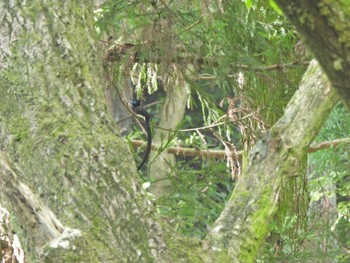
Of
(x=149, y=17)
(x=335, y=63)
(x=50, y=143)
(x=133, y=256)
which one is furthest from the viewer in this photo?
(x=149, y=17)

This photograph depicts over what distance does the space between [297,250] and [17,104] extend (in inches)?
91.0

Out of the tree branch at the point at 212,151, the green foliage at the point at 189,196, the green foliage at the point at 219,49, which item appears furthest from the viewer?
the tree branch at the point at 212,151

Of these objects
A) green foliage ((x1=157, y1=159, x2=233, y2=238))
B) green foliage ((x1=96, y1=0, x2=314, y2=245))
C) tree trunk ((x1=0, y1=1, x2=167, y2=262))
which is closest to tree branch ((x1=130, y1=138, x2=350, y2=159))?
green foliage ((x1=157, y1=159, x2=233, y2=238))

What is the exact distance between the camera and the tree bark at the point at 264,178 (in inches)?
103

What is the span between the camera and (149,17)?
4367 millimetres

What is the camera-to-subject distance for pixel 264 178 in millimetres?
2639

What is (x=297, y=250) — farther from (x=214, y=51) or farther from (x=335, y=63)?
(x=335, y=63)

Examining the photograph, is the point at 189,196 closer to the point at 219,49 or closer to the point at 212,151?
the point at 212,151

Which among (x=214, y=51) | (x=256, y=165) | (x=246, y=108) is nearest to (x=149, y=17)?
(x=214, y=51)

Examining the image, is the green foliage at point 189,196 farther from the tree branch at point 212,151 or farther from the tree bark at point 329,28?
the tree bark at point 329,28

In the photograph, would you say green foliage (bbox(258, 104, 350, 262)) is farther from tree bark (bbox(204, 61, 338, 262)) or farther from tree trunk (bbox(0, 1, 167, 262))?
tree trunk (bbox(0, 1, 167, 262))

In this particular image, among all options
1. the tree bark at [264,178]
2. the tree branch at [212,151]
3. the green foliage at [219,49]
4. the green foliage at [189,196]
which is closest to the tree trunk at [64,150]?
the tree bark at [264,178]

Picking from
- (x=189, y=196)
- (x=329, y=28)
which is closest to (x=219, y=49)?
(x=189, y=196)

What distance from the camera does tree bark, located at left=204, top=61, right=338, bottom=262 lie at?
8.57ft
